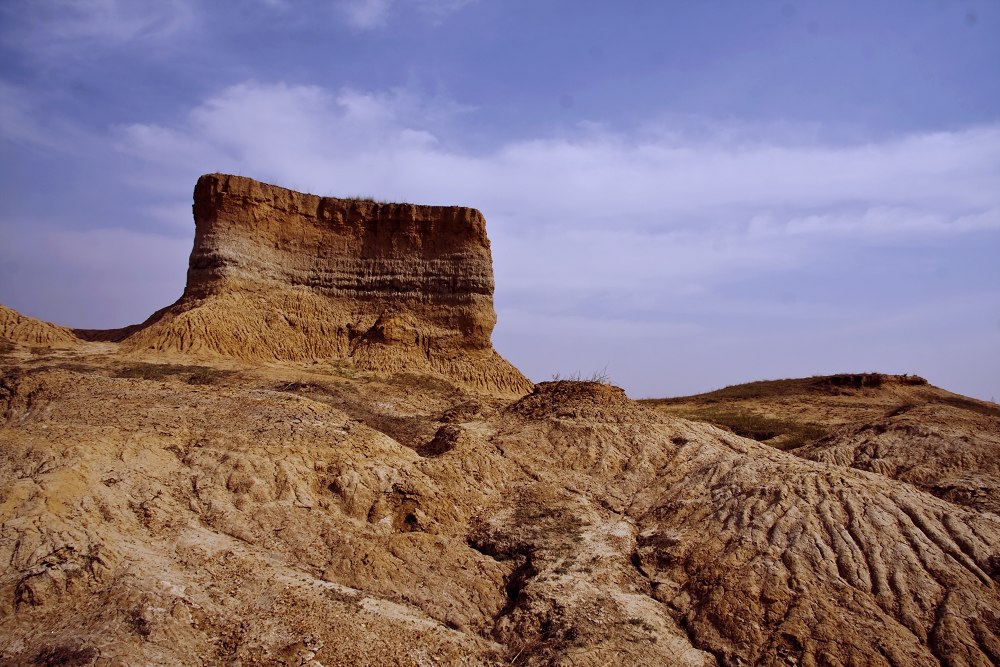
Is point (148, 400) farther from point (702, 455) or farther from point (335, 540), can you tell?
point (702, 455)

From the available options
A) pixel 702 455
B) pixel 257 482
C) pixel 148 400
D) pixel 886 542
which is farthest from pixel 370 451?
pixel 886 542

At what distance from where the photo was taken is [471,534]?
1332 centimetres

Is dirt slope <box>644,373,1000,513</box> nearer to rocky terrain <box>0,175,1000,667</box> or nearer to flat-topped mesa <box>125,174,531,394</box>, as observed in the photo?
rocky terrain <box>0,175,1000,667</box>

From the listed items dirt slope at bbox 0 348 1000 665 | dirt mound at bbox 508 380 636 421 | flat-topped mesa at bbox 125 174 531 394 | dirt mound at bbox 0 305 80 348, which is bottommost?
dirt slope at bbox 0 348 1000 665

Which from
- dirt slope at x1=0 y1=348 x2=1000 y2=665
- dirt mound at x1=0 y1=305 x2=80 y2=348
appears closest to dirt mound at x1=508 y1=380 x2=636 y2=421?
dirt slope at x1=0 y1=348 x2=1000 y2=665

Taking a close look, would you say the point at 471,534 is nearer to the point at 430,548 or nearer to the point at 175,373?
the point at 430,548

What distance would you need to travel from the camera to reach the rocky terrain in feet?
31.8

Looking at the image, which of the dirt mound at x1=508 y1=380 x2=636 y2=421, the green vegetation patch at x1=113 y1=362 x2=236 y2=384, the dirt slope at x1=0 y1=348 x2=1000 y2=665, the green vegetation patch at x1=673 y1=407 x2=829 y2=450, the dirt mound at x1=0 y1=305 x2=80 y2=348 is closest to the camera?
the dirt slope at x1=0 y1=348 x2=1000 y2=665

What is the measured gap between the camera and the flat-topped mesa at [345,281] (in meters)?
27.2

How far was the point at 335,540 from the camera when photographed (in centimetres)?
1186

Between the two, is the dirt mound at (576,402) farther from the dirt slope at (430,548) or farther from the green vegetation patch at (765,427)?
the green vegetation patch at (765,427)

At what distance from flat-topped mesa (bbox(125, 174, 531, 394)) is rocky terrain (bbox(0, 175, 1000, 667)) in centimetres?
688

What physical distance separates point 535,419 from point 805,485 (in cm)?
618

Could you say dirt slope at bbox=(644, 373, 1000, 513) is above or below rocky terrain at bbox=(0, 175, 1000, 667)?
above
